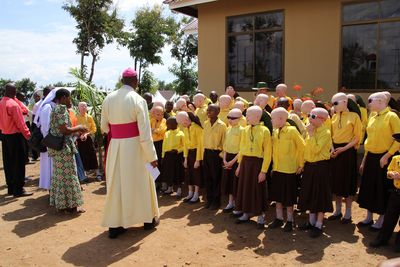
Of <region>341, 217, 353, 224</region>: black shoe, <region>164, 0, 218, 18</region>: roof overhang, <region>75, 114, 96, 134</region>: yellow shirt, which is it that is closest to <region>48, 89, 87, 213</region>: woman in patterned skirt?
<region>75, 114, 96, 134</region>: yellow shirt

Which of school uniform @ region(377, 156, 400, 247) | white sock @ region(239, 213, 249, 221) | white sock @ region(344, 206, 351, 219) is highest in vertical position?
school uniform @ region(377, 156, 400, 247)

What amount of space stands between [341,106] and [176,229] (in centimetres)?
294

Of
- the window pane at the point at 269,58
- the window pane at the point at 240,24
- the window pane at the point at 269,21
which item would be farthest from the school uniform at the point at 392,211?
the window pane at the point at 240,24

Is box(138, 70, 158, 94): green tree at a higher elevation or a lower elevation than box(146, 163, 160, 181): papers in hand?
higher

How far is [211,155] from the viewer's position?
21.2 feet

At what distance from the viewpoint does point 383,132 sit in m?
4.98

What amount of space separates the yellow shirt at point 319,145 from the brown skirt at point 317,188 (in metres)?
0.08

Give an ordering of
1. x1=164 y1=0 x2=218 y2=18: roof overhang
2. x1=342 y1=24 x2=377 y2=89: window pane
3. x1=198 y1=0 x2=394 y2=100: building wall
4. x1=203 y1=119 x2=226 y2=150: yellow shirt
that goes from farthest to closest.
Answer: x1=164 y1=0 x2=218 y2=18: roof overhang
x1=198 y1=0 x2=394 y2=100: building wall
x1=342 y1=24 x2=377 y2=89: window pane
x1=203 y1=119 x2=226 y2=150: yellow shirt

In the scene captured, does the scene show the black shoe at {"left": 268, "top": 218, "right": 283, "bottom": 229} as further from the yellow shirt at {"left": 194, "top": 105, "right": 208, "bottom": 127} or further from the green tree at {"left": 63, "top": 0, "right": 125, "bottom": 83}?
the green tree at {"left": 63, "top": 0, "right": 125, "bottom": 83}

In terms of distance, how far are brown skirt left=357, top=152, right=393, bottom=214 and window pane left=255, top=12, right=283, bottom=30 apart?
6.09 m

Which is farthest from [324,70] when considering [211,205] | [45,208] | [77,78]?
[45,208]

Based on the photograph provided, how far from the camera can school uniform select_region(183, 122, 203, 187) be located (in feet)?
22.1

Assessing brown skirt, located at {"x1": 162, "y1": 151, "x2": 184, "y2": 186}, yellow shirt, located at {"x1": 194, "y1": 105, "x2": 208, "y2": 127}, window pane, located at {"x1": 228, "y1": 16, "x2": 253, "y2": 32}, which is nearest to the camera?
brown skirt, located at {"x1": 162, "y1": 151, "x2": 184, "y2": 186}

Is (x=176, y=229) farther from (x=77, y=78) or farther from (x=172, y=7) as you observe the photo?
(x=172, y=7)
